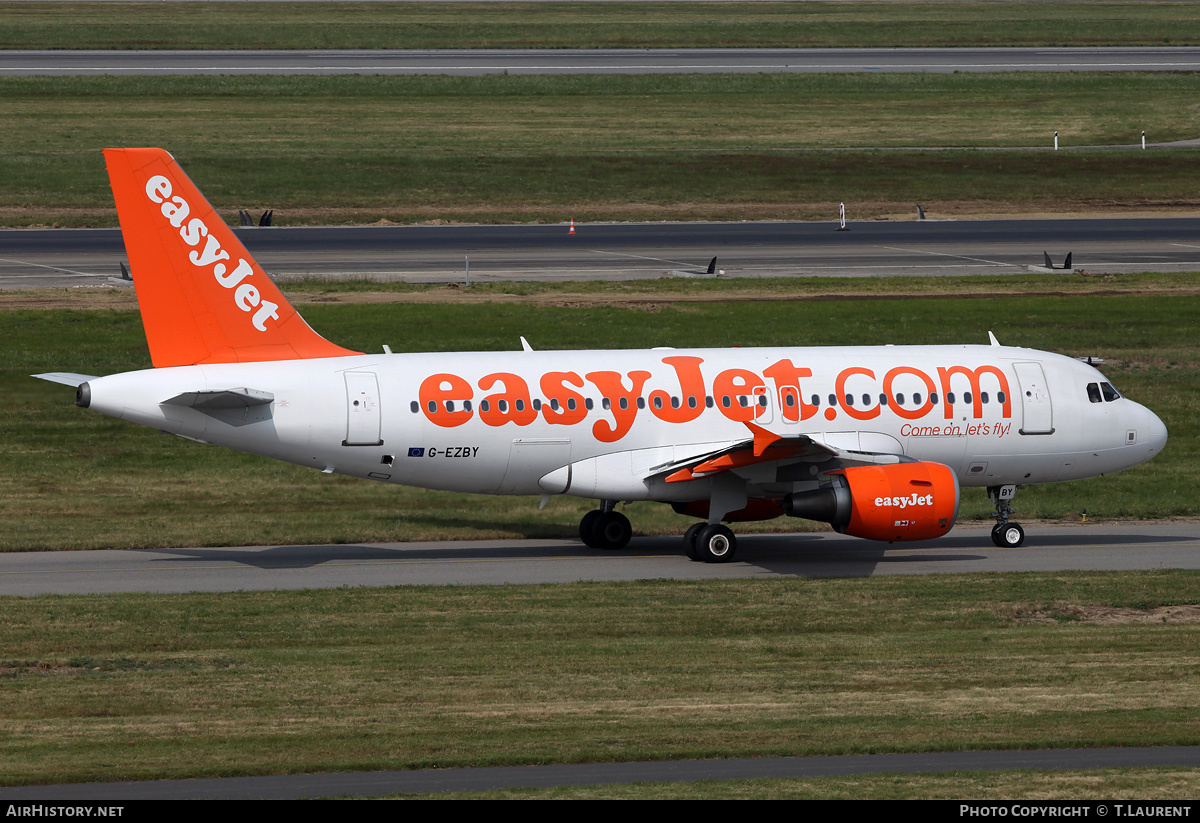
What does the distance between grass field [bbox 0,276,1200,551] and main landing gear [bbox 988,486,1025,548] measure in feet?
9.94

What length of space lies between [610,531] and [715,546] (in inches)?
113

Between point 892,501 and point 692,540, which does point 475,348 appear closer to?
point 692,540

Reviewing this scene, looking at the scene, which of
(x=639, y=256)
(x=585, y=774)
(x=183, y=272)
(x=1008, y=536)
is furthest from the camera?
(x=639, y=256)

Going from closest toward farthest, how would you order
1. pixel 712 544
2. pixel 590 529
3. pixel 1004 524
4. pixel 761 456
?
1. pixel 761 456
2. pixel 712 544
3. pixel 590 529
4. pixel 1004 524

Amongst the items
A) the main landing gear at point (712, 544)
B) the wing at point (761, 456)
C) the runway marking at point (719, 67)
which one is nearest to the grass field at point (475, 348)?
the main landing gear at point (712, 544)

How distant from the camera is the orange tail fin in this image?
28641 mm

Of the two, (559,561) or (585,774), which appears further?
(559,561)

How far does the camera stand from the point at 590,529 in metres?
32.8

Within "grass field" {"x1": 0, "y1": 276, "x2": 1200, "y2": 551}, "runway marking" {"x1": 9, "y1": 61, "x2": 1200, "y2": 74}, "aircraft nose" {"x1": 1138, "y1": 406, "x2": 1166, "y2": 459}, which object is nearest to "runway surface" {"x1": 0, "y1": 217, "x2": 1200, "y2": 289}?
"grass field" {"x1": 0, "y1": 276, "x2": 1200, "y2": 551}

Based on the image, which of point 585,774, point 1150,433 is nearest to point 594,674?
point 585,774

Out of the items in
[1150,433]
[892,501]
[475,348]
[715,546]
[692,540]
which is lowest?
[715,546]

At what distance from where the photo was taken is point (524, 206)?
255 feet

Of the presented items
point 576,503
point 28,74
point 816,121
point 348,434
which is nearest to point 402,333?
point 576,503

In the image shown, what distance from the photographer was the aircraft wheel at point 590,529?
3284cm
